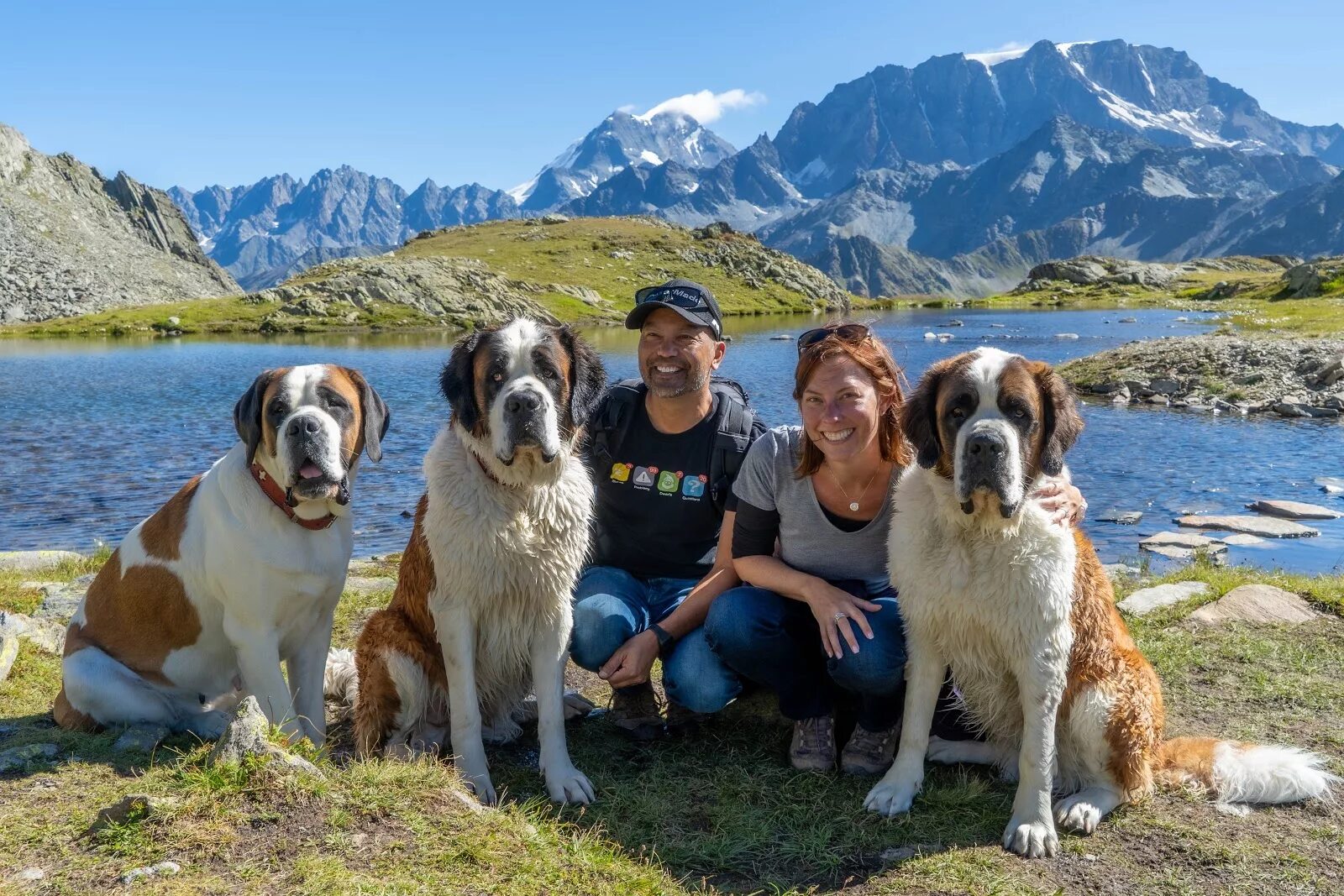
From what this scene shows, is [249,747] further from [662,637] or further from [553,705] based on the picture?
[662,637]

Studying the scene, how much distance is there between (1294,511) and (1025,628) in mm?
12796

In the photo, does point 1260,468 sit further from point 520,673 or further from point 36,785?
point 36,785

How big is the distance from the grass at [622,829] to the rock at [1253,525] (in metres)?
8.65

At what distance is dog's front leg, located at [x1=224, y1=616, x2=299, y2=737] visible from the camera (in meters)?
4.68

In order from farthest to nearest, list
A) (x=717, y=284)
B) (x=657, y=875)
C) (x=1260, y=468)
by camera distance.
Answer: (x=717, y=284) < (x=1260, y=468) < (x=657, y=875)

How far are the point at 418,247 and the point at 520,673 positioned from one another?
156m

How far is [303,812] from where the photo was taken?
12.2 feet

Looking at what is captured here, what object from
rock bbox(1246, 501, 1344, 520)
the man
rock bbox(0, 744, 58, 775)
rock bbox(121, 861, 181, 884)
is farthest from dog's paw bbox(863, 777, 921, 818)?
rock bbox(1246, 501, 1344, 520)

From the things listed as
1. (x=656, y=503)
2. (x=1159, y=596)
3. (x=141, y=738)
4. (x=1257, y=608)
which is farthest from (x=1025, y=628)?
(x=1159, y=596)

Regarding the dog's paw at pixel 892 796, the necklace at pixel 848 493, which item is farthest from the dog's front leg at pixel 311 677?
the dog's paw at pixel 892 796

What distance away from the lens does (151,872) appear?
10.9 feet

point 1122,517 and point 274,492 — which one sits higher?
point 274,492

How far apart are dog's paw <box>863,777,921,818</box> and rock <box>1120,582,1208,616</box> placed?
4151mm

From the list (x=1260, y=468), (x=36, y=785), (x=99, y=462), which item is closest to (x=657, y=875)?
(x=36, y=785)
